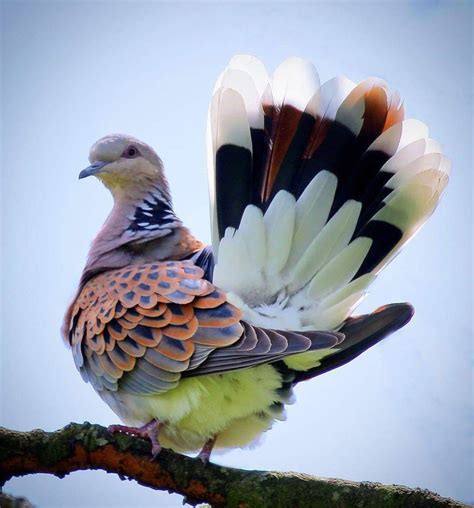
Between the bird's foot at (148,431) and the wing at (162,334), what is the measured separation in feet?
0.49

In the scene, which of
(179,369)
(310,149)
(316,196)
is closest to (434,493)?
(179,369)

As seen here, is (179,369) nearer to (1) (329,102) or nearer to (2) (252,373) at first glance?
(2) (252,373)

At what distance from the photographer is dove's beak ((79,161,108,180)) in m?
4.68

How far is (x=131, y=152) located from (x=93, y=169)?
0.25 metres

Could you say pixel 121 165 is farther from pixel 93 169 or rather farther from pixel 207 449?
pixel 207 449

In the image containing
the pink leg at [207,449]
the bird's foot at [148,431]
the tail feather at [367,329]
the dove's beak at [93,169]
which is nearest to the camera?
the bird's foot at [148,431]

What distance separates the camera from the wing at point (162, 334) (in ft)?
11.6

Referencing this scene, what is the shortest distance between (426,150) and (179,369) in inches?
60.5

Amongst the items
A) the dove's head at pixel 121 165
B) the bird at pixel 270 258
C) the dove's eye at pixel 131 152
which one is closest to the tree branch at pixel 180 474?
the bird at pixel 270 258

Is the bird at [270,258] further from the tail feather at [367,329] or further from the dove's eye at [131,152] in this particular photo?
the dove's eye at [131,152]

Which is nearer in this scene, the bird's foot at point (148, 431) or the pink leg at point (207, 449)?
the bird's foot at point (148, 431)

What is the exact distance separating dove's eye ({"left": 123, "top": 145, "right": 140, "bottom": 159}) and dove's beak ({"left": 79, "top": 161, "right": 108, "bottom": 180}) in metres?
0.13

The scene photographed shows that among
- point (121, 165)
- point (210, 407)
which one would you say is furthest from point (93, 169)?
point (210, 407)

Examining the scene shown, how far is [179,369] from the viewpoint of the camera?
143 inches
